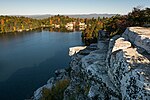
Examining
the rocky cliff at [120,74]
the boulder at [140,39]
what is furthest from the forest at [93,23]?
the rocky cliff at [120,74]

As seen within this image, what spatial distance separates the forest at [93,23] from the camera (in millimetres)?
26375

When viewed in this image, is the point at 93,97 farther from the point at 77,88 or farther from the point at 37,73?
the point at 37,73

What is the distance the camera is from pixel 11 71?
149 feet

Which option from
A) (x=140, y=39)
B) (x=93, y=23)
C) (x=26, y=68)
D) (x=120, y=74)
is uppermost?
(x=140, y=39)

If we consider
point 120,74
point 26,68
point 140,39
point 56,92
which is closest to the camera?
point 120,74

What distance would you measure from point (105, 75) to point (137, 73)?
431 cm

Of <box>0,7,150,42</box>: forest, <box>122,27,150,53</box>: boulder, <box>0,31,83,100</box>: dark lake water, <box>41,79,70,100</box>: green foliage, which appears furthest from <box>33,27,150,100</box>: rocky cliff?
<box>0,31,83,100</box>: dark lake water

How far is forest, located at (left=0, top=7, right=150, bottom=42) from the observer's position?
86.5ft

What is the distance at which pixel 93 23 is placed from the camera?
347 ft

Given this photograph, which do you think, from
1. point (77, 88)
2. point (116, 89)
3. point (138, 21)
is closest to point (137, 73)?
point (116, 89)

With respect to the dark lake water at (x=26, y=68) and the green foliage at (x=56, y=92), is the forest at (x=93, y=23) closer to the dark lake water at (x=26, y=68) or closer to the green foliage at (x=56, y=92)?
the green foliage at (x=56, y=92)

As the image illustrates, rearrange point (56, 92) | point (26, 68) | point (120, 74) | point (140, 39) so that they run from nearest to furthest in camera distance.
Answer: point (120, 74) → point (140, 39) → point (56, 92) → point (26, 68)

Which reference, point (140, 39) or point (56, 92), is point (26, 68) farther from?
point (140, 39)

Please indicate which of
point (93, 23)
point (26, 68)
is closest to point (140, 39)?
point (26, 68)
